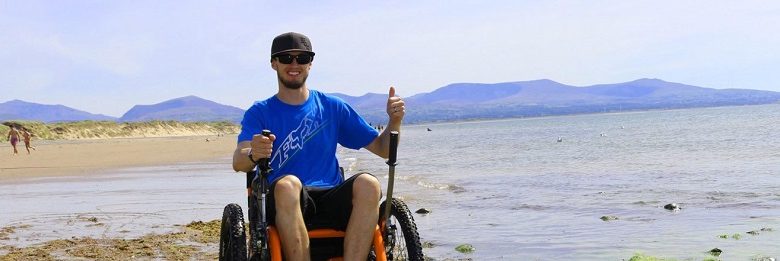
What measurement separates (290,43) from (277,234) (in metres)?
1.03

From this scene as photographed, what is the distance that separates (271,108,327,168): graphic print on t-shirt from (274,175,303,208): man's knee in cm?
31

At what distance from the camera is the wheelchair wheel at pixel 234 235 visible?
4289mm

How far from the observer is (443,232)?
30.1ft

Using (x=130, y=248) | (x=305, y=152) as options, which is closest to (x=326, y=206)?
(x=305, y=152)

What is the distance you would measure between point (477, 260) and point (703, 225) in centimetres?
373

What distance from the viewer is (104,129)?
7962cm

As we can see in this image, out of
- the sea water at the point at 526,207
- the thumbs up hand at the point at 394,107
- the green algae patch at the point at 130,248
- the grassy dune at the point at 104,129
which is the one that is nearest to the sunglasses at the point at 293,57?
the thumbs up hand at the point at 394,107

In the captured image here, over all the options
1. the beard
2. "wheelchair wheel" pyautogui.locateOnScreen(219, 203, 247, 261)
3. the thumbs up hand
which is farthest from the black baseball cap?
"wheelchair wheel" pyautogui.locateOnScreen(219, 203, 247, 261)

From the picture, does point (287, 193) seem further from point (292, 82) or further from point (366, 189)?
point (292, 82)

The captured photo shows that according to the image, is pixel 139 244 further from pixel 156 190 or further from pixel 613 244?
pixel 156 190

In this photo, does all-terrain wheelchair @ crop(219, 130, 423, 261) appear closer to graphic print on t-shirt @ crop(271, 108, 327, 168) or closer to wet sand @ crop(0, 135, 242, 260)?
graphic print on t-shirt @ crop(271, 108, 327, 168)

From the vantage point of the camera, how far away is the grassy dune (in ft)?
226

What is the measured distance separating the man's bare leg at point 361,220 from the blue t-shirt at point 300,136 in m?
0.34

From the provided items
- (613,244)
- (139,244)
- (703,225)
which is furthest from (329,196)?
(703,225)
